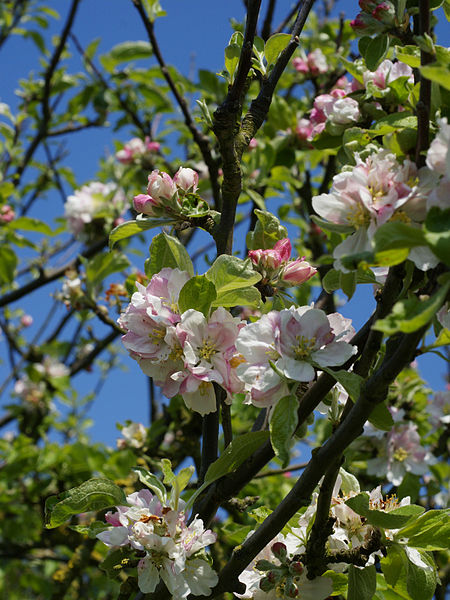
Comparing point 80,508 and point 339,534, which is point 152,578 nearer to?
point 80,508

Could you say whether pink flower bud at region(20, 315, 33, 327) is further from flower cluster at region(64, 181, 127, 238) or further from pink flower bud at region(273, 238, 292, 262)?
pink flower bud at region(273, 238, 292, 262)

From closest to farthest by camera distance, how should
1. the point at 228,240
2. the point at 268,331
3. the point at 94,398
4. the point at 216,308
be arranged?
1. the point at 268,331
2. the point at 216,308
3. the point at 228,240
4. the point at 94,398

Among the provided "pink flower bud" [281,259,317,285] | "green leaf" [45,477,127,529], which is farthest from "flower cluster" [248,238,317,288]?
"green leaf" [45,477,127,529]

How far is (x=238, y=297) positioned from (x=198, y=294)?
87mm

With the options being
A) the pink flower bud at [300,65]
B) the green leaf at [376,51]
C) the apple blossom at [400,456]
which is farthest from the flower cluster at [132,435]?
the green leaf at [376,51]

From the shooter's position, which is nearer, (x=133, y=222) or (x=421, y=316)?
(x=421, y=316)

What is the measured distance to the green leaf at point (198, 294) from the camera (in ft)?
3.88

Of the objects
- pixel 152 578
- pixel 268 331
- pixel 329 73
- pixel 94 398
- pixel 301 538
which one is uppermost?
pixel 329 73

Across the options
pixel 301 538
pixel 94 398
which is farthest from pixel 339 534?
pixel 94 398

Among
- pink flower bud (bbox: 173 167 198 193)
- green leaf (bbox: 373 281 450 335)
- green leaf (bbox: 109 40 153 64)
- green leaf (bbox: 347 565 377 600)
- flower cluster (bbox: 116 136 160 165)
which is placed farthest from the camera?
flower cluster (bbox: 116 136 160 165)

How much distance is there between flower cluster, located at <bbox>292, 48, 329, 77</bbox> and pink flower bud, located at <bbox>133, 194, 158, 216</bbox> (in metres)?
2.13

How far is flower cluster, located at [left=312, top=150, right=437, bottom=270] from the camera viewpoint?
3.09 ft

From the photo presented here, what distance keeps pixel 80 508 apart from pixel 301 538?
0.46 metres

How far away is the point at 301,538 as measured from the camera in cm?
131
